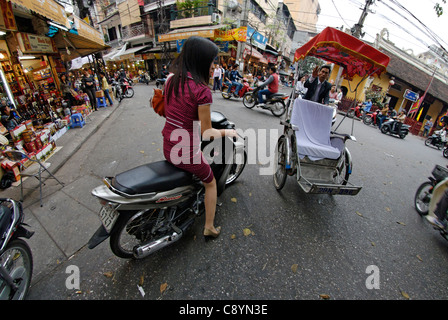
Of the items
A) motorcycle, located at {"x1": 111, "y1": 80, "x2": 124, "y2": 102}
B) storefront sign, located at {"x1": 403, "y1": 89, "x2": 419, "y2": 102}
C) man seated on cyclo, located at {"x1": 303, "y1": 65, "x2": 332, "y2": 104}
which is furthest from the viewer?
storefront sign, located at {"x1": 403, "y1": 89, "x2": 419, "y2": 102}

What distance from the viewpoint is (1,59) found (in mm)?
5059

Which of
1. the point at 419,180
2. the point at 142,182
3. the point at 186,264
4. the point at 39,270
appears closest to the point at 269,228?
the point at 186,264

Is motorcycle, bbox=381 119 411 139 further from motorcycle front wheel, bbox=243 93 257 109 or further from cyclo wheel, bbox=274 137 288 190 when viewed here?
cyclo wheel, bbox=274 137 288 190

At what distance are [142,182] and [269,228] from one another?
1.74 m

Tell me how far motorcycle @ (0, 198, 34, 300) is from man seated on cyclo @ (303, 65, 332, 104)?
5.10 m

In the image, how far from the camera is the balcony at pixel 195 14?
16.2 meters

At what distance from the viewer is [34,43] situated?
5461 millimetres

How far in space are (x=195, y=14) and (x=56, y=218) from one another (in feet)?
68.3

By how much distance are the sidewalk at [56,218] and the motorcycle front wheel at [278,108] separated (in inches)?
274

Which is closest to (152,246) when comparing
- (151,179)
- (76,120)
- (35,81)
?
(151,179)

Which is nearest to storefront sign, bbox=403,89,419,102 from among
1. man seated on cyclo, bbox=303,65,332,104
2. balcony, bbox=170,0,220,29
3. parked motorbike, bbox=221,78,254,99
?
parked motorbike, bbox=221,78,254,99

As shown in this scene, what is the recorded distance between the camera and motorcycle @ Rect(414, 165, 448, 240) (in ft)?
8.66

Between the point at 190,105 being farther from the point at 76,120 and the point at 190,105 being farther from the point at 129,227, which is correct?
the point at 76,120
